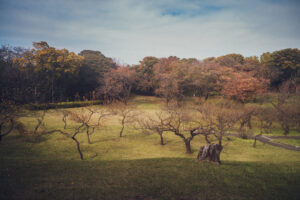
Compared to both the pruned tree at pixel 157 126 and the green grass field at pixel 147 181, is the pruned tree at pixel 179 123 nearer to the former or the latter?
the pruned tree at pixel 157 126

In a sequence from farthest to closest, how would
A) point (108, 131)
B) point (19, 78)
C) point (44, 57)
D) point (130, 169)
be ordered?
point (44, 57), point (19, 78), point (108, 131), point (130, 169)

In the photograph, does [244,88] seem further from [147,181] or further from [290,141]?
[147,181]

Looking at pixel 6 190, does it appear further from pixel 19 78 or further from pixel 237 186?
pixel 19 78

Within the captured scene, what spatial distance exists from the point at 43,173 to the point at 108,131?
12481 millimetres

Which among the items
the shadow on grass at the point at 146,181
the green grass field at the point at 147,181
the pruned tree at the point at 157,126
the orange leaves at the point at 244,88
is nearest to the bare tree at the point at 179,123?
the pruned tree at the point at 157,126

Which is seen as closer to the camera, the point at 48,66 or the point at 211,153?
the point at 211,153

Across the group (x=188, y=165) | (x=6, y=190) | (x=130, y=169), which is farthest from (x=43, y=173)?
(x=188, y=165)

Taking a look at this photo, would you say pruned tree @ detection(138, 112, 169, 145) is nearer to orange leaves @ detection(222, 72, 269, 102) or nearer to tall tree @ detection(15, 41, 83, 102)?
orange leaves @ detection(222, 72, 269, 102)

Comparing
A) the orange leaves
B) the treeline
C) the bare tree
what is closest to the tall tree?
the treeline

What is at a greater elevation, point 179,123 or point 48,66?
point 48,66

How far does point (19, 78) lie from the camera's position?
1091 inches

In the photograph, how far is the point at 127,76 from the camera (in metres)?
40.5

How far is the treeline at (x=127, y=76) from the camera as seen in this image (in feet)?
89.2

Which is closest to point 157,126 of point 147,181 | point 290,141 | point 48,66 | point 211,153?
point 211,153
